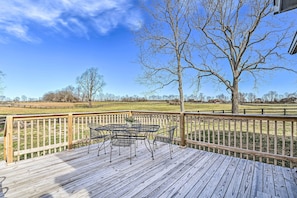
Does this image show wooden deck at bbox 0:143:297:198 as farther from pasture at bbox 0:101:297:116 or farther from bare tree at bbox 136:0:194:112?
pasture at bbox 0:101:297:116

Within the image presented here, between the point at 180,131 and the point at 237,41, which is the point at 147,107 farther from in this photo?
the point at 180,131

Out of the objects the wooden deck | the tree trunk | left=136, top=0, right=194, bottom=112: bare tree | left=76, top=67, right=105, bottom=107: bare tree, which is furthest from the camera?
left=76, top=67, right=105, bottom=107: bare tree

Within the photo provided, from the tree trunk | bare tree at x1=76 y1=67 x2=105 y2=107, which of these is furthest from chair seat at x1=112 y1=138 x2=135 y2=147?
bare tree at x1=76 y1=67 x2=105 y2=107

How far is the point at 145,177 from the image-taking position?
8.48 ft

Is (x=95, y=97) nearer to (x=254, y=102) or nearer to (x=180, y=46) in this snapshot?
(x=180, y=46)

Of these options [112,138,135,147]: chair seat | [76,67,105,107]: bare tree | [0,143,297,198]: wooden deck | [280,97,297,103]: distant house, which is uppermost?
[76,67,105,107]: bare tree

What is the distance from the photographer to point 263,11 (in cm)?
786

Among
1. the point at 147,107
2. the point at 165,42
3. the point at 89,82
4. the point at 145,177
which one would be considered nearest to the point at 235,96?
the point at 165,42

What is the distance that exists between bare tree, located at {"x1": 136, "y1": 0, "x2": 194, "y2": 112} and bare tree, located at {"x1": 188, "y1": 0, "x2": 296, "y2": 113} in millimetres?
894

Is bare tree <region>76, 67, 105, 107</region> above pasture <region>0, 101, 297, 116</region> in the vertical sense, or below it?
above

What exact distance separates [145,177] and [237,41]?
32.1 feet

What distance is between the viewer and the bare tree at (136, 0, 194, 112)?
861 cm

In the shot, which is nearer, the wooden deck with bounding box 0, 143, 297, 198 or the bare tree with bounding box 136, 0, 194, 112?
the wooden deck with bounding box 0, 143, 297, 198

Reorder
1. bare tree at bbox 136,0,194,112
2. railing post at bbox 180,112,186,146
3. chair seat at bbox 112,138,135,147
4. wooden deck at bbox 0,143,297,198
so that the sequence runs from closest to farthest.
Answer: wooden deck at bbox 0,143,297,198
chair seat at bbox 112,138,135,147
railing post at bbox 180,112,186,146
bare tree at bbox 136,0,194,112
